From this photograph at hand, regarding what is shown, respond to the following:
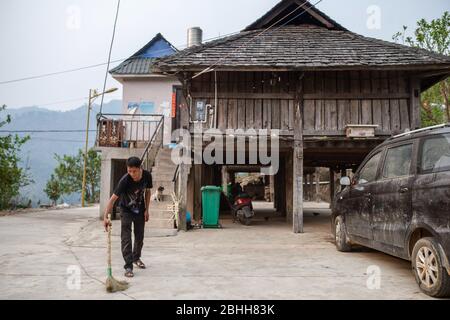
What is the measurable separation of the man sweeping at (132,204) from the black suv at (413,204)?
3.41 meters

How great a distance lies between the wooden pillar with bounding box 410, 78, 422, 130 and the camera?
978 centimetres

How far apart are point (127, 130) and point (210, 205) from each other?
6.18 meters

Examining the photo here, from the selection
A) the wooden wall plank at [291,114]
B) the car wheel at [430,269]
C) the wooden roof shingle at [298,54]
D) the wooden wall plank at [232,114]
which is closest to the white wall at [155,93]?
the wooden roof shingle at [298,54]

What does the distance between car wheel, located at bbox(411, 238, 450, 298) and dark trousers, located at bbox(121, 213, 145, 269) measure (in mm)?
3625

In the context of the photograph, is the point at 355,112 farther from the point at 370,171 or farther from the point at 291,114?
the point at 370,171

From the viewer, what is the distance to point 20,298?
3867 mm

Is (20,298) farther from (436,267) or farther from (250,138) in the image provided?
(250,138)

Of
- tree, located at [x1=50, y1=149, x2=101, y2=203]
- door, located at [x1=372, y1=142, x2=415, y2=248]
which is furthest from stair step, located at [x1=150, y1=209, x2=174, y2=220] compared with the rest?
tree, located at [x1=50, y1=149, x2=101, y2=203]

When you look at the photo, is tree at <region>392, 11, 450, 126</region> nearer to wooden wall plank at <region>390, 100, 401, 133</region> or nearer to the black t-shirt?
wooden wall plank at <region>390, 100, 401, 133</region>

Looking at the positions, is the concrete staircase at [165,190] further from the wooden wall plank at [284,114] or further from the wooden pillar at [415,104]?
the wooden pillar at [415,104]

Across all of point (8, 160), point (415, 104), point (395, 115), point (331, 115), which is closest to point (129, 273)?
point (331, 115)

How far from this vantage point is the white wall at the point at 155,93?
610 inches

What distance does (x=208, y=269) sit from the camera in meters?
5.35

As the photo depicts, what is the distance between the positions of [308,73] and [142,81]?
819 cm
